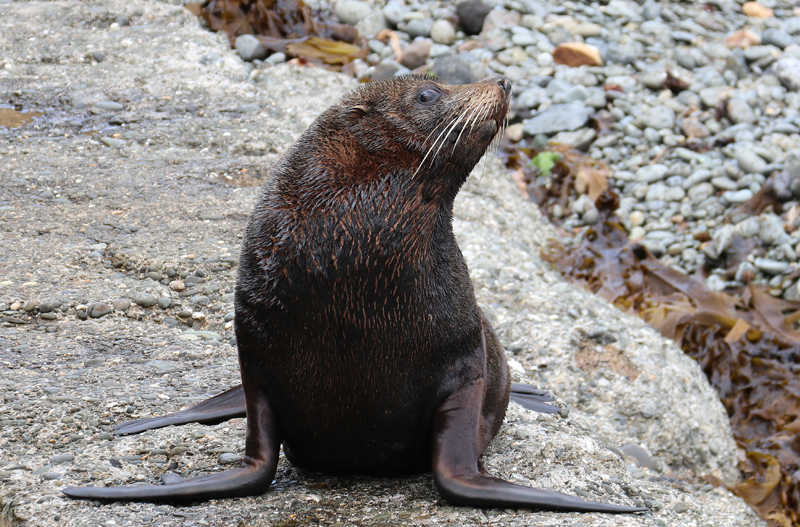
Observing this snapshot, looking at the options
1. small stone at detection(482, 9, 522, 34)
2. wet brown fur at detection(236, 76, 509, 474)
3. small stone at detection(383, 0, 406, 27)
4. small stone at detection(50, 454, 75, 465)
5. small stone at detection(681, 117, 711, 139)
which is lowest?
small stone at detection(681, 117, 711, 139)

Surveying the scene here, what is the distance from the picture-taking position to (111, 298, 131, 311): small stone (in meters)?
5.11

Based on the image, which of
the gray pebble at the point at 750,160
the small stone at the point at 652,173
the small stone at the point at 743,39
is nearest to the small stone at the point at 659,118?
the small stone at the point at 652,173

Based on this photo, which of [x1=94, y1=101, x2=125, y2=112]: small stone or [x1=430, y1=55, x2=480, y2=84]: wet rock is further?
[x1=430, y1=55, x2=480, y2=84]: wet rock

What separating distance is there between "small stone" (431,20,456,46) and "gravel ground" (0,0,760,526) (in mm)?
3097

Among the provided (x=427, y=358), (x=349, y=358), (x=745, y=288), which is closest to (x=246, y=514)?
(x=349, y=358)

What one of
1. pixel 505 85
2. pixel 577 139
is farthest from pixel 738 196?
pixel 505 85

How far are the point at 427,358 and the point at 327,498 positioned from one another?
2.21ft

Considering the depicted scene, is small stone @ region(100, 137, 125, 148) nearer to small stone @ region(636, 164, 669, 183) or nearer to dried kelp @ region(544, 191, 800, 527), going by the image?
dried kelp @ region(544, 191, 800, 527)

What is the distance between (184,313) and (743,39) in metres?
11.8

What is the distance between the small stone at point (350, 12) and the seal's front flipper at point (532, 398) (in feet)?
30.0

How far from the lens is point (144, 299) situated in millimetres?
5234

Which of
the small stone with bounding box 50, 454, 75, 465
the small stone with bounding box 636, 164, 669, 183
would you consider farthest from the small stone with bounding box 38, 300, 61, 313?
the small stone with bounding box 636, 164, 669, 183

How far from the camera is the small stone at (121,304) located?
5.11 m

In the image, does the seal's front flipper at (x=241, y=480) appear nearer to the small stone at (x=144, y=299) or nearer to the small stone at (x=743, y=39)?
the small stone at (x=144, y=299)
